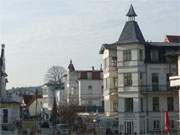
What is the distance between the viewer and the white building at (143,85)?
6262 centimetres

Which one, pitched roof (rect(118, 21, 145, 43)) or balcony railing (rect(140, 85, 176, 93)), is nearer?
balcony railing (rect(140, 85, 176, 93))

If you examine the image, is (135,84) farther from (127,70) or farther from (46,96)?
(46,96)

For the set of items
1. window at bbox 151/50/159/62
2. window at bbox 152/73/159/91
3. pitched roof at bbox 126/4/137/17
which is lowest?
window at bbox 152/73/159/91

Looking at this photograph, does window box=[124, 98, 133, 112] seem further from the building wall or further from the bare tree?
the bare tree

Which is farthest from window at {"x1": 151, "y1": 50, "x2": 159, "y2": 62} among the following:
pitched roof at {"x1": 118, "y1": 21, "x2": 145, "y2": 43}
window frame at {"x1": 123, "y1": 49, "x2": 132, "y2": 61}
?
window frame at {"x1": 123, "y1": 49, "x2": 132, "y2": 61}

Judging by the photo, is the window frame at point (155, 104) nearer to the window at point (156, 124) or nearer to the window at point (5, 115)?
the window at point (156, 124)

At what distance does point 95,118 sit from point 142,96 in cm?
782

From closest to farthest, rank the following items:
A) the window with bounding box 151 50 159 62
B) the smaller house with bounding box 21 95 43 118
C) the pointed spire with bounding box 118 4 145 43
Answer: the pointed spire with bounding box 118 4 145 43
the window with bounding box 151 50 159 62
the smaller house with bounding box 21 95 43 118

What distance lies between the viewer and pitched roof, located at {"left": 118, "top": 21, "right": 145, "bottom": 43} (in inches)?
2496

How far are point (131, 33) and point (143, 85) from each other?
235 inches

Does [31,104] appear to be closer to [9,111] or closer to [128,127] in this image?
[9,111]

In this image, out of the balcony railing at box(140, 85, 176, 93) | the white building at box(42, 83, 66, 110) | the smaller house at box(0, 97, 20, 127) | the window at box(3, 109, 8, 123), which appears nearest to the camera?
the smaller house at box(0, 97, 20, 127)

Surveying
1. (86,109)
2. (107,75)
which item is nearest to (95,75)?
(86,109)

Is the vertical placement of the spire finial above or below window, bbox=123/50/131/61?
above
